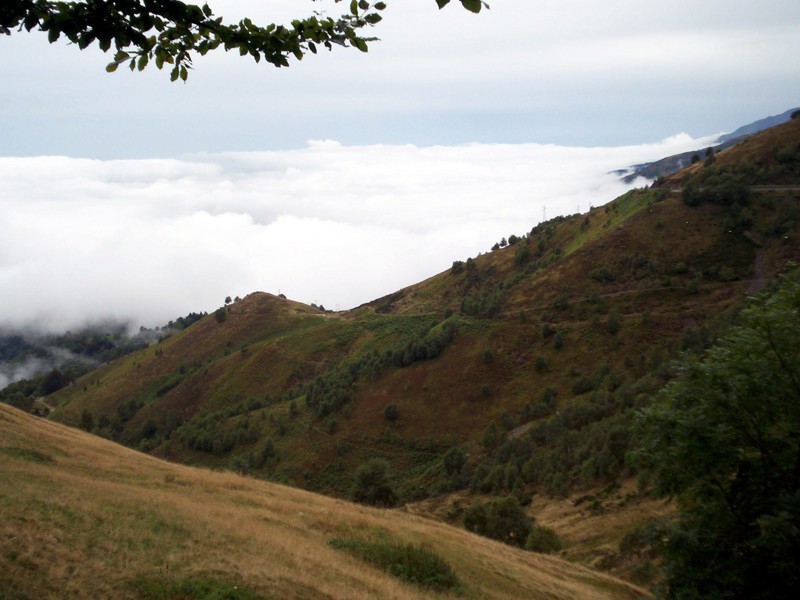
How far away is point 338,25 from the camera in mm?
4320

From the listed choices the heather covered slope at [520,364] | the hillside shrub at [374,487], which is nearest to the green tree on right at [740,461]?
the hillside shrub at [374,487]

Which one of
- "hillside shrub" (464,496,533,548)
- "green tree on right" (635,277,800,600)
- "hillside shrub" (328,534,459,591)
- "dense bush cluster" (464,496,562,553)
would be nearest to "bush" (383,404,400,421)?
"dense bush cluster" (464,496,562,553)

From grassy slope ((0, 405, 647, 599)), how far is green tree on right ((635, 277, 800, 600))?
6.29m

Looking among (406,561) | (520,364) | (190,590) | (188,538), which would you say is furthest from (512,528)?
(520,364)

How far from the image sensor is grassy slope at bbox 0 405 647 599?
9539 millimetres

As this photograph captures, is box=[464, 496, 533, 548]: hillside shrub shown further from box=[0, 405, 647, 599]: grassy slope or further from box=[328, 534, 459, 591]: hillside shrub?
box=[328, 534, 459, 591]: hillside shrub

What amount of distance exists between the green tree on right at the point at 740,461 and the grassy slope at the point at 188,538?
6290mm

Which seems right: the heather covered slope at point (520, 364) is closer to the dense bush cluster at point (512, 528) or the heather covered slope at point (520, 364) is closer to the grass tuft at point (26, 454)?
the dense bush cluster at point (512, 528)

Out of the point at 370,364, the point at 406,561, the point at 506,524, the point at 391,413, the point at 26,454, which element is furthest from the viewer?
the point at 370,364

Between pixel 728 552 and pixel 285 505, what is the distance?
15.0 m

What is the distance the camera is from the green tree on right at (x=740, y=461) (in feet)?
35.7

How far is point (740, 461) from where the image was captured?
1149 cm

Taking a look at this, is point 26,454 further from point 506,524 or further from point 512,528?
point 512,528

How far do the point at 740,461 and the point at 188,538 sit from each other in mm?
12409
